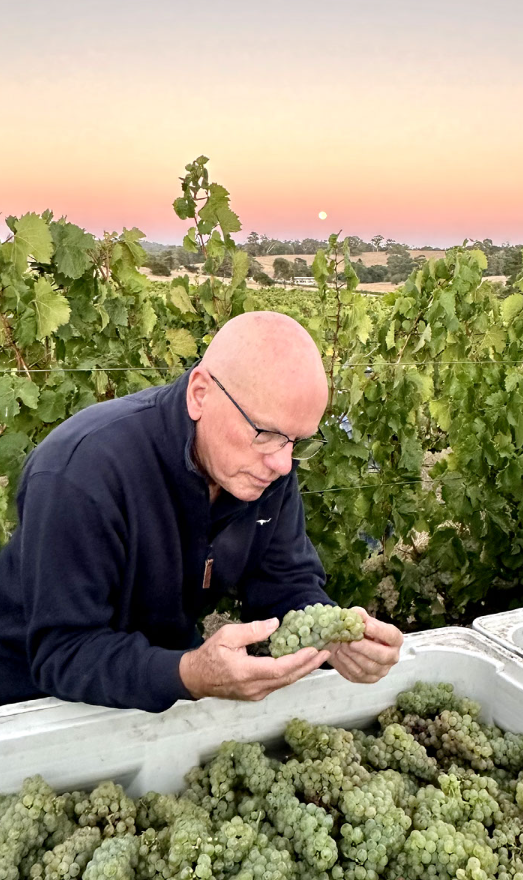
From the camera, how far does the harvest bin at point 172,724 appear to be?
4.58ft

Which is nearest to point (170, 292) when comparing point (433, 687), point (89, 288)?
point (89, 288)

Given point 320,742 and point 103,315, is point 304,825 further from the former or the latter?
point 103,315

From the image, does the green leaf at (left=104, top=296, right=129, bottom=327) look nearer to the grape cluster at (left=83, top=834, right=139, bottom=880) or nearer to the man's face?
the man's face

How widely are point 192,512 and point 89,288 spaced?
5.01 ft

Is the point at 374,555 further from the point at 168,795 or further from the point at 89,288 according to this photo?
the point at 168,795

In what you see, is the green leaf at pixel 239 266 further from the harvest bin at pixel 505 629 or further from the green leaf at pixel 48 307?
the harvest bin at pixel 505 629

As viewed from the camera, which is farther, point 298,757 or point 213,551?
point 213,551

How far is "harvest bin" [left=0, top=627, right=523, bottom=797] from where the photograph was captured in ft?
4.58

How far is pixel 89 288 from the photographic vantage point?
2.84 m

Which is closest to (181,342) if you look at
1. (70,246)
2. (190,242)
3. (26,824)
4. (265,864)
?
(190,242)

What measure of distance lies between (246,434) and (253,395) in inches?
4.0

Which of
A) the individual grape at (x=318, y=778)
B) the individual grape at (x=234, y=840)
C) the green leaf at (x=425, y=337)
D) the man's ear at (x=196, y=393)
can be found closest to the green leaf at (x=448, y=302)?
the green leaf at (x=425, y=337)

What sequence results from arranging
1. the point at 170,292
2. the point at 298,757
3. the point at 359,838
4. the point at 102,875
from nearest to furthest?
1. the point at 102,875
2. the point at 359,838
3. the point at 298,757
4. the point at 170,292

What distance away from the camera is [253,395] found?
1.47 m
